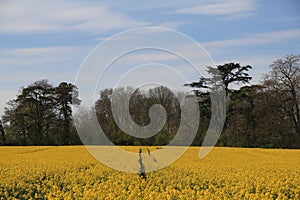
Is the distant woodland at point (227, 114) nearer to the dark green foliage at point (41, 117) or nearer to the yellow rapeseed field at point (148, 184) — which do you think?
the dark green foliage at point (41, 117)

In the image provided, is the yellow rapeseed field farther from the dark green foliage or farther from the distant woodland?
the dark green foliage

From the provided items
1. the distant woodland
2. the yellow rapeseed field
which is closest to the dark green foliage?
the distant woodland

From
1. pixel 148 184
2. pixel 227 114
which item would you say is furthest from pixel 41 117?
pixel 148 184

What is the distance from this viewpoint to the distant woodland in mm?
32875

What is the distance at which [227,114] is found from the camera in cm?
3497

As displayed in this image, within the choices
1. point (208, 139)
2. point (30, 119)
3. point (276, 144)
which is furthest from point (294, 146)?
point (30, 119)

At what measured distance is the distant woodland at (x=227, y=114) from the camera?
32875 millimetres

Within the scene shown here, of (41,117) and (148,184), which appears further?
(41,117)

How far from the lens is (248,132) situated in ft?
114

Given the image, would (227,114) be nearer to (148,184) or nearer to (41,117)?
(41,117)

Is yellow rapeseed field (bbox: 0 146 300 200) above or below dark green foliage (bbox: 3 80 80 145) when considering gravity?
below

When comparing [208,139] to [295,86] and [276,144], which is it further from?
[295,86]

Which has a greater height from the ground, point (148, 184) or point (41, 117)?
point (41, 117)

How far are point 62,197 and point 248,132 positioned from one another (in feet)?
86.6
